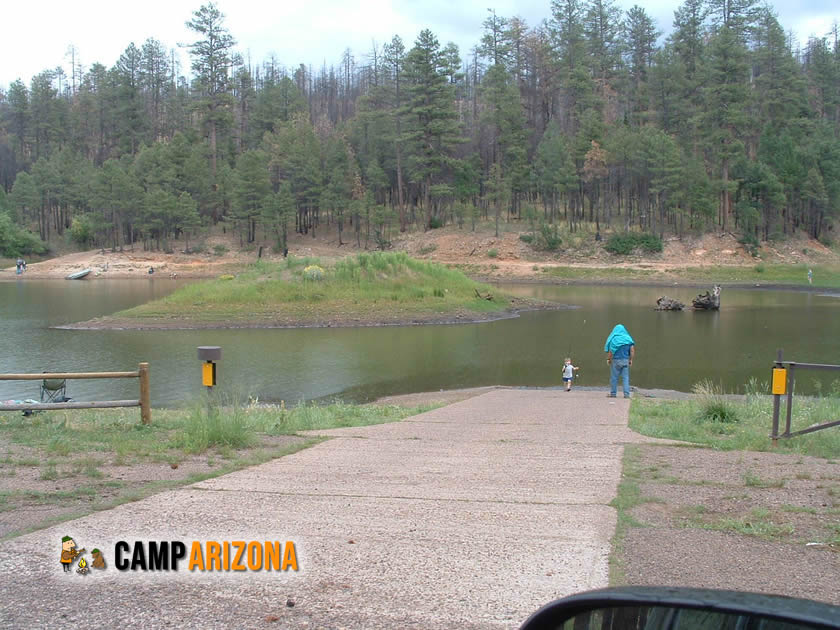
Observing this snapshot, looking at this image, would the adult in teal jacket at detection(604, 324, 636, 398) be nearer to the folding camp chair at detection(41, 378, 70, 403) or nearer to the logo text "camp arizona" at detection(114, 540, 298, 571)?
the folding camp chair at detection(41, 378, 70, 403)

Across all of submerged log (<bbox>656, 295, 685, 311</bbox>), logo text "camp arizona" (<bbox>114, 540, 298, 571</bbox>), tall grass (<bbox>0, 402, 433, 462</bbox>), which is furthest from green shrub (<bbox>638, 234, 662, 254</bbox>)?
logo text "camp arizona" (<bbox>114, 540, 298, 571</bbox>)

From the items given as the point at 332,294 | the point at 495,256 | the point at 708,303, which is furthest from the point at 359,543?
the point at 495,256

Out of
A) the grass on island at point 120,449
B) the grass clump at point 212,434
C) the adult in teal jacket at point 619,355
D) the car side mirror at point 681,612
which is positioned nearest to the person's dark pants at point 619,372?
the adult in teal jacket at point 619,355

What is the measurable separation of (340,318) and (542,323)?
34.4 ft

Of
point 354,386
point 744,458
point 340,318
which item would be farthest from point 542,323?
point 744,458

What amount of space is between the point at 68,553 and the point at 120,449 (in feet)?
13.8

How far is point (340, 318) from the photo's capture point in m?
39.4

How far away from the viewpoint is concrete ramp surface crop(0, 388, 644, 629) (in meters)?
4.07

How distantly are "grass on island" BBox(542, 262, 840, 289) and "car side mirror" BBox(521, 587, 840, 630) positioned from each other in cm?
6640

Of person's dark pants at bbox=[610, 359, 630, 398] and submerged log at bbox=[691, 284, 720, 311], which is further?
submerged log at bbox=[691, 284, 720, 311]

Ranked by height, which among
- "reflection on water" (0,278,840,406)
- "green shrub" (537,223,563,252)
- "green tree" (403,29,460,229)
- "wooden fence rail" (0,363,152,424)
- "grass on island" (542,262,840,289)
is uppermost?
"green tree" (403,29,460,229)

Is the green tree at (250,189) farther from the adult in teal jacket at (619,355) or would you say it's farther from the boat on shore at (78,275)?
the adult in teal jacket at (619,355)

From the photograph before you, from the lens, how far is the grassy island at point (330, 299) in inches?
1518

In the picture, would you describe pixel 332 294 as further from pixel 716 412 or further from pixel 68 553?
pixel 68 553
